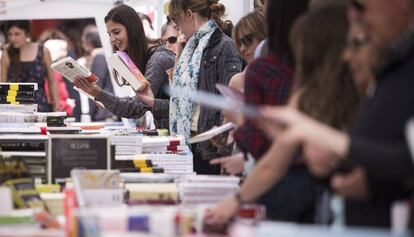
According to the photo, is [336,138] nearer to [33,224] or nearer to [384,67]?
[384,67]

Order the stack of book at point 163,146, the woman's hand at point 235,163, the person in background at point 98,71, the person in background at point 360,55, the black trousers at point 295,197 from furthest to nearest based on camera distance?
the person in background at point 98,71
the stack of book at point 163,146
the woman's hand at point 235,163
the black trousers at point 295,197
the person in background at point 360,55

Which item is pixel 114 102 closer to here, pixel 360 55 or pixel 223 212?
pixel 223 212

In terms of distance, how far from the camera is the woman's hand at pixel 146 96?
7.12m

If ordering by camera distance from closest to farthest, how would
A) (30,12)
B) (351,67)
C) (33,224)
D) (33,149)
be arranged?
(351,67)
(33,224)
(33,149)
(30,12)

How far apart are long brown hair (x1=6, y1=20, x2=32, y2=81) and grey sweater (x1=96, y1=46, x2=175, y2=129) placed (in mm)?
3136

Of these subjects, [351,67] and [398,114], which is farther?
[351,67]

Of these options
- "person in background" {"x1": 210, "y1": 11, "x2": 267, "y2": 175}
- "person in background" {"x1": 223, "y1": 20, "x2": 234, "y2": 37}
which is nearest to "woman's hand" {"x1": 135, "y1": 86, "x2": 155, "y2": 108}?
"person in background" {"x1": 223, "y1": 20, "x2": 234, "y2": 37}

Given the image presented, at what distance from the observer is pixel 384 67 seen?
3.16 m

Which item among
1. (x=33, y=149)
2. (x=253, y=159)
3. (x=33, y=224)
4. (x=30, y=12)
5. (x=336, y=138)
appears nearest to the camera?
(x=336, y=138)

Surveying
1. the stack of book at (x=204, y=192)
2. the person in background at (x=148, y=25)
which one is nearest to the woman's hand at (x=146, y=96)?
the person in background at (x=148, y=25)

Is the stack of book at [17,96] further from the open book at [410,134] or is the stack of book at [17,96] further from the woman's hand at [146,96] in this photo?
the open book at [410,134]

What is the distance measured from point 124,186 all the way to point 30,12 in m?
5.32

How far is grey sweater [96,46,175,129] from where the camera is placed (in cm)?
728

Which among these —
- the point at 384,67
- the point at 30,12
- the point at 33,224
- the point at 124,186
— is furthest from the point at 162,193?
the point at 30,12
